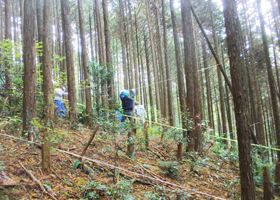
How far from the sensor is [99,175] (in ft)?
14.4

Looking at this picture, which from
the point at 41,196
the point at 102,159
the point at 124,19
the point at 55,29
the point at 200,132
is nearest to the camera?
the point at 41,196

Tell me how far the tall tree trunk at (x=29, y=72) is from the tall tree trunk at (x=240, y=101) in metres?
4.26

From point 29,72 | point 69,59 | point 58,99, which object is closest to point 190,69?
point 69,59

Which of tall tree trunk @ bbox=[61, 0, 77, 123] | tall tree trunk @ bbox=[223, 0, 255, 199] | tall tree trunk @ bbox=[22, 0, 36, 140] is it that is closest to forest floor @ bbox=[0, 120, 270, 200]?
tall tree trunk @ bbox=[22, 0, 36, 140]

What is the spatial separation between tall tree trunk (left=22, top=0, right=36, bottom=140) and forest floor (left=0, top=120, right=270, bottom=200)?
23.5 inches

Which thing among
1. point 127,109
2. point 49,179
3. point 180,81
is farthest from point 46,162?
point 180,81

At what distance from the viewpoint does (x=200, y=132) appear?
6.73 metres

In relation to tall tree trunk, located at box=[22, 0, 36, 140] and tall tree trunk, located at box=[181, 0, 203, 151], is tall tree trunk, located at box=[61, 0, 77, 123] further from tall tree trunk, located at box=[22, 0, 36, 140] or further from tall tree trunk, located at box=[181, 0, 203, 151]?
tall tree trunk, located at box=[181, 0, 203, 151]

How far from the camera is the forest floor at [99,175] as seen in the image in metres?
3.31

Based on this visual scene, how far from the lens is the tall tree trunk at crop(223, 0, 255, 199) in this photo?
3434 millimetres

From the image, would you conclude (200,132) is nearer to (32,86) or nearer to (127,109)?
(127,109)

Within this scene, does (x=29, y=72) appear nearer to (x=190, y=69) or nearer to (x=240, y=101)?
(x=240, y=101)

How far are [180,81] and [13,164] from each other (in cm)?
610

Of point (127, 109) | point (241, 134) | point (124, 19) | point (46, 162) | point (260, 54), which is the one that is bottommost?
point (46, 162)
